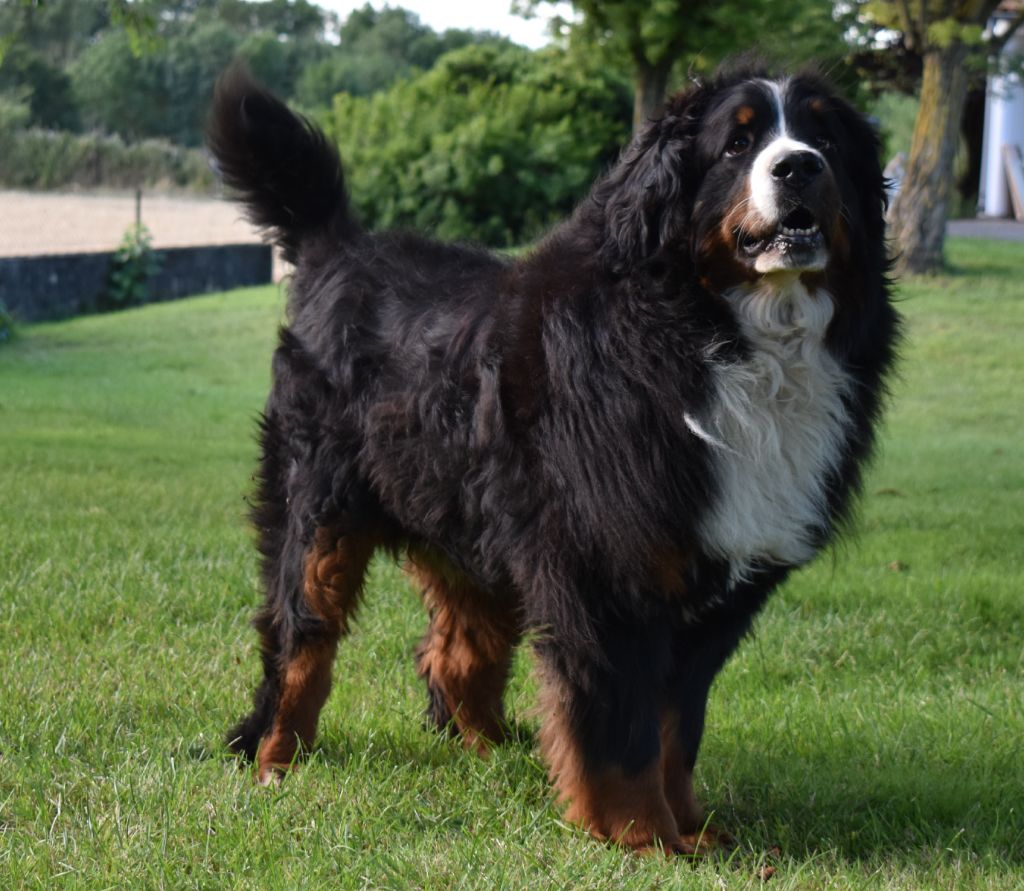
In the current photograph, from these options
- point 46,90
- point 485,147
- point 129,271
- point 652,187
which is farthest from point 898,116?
point 652,187

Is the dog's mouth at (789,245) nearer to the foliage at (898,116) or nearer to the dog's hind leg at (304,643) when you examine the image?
the dog's hind leg at (304,643)

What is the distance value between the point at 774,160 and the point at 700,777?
2019 mm

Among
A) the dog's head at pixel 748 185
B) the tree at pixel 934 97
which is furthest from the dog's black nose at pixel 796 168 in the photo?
the tree at pixel 934 97

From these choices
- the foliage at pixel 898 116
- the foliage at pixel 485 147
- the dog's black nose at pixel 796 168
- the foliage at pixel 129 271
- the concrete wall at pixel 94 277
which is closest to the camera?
the dog's black nose at pixel 796 168

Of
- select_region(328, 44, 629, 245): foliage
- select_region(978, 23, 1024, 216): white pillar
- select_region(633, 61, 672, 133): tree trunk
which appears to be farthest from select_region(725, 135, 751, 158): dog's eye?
select_region(978, 23, 1024, 216): white pillar

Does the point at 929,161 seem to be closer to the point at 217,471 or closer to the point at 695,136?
the point at 217,471

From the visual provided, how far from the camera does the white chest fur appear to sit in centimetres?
348

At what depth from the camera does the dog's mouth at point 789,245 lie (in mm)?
3400

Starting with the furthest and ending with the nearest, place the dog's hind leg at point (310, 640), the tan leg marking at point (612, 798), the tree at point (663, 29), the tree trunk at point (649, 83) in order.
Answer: the tree trunk at point (649, 83) < the tree at point (663, 29) < the dog's hind leg at point (310, 640) < the tan leg marking at point (612, 798)

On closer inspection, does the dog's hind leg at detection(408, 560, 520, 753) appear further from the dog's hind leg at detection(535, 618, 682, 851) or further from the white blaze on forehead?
the white blaze on forehead

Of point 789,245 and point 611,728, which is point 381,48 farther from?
point 611,728

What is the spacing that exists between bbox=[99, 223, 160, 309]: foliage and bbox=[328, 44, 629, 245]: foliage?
11.3 ft

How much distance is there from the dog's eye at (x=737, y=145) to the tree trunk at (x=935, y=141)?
14.4m

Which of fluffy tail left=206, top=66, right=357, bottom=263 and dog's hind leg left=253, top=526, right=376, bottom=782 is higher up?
fluffy tail left=206, top=66, right=357, bottom=263
